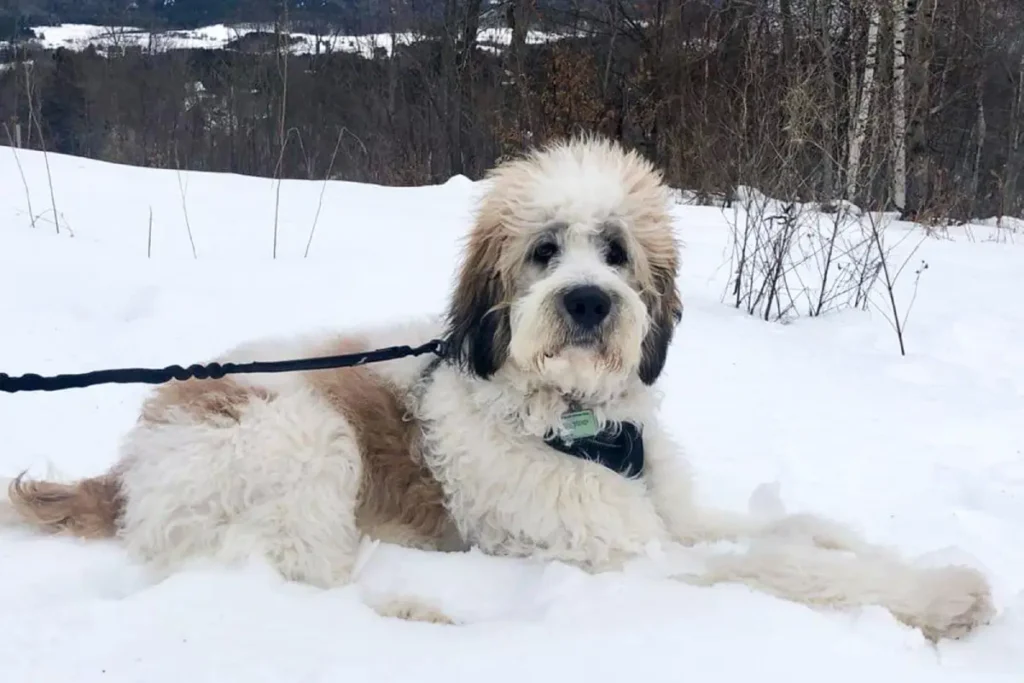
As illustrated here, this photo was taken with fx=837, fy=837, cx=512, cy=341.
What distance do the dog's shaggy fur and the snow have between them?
135mm

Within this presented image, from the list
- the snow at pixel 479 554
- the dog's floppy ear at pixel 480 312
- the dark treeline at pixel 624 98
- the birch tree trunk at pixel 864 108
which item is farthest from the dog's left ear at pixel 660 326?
the birch tree trunk at pixel 864 108

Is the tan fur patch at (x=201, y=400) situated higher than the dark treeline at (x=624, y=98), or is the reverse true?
the dark treeline at (x=624, y=98)

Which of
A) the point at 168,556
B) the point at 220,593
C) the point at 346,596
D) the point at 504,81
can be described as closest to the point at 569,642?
the point at 346,596

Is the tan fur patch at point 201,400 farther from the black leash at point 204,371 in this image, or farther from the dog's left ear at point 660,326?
the dog's left ear at point 660,326

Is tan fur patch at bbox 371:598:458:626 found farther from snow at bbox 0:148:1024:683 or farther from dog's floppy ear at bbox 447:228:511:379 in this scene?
dog's floppy ear at bbox 447:228:511:379

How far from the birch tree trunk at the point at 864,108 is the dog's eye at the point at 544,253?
5.26 m

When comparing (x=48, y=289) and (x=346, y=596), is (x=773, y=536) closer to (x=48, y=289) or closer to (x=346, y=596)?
(x=346, y=596)

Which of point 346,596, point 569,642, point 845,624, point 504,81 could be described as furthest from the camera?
point 504,81

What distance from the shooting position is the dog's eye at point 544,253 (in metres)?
2.71

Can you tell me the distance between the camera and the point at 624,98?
1662cm

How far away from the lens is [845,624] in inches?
84.8

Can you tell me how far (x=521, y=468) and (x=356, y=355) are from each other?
0.69 meters

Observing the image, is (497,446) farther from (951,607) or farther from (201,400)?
(951,607)

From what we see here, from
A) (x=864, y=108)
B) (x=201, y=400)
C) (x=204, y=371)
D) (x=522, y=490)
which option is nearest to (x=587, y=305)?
(x=522, y=490)
